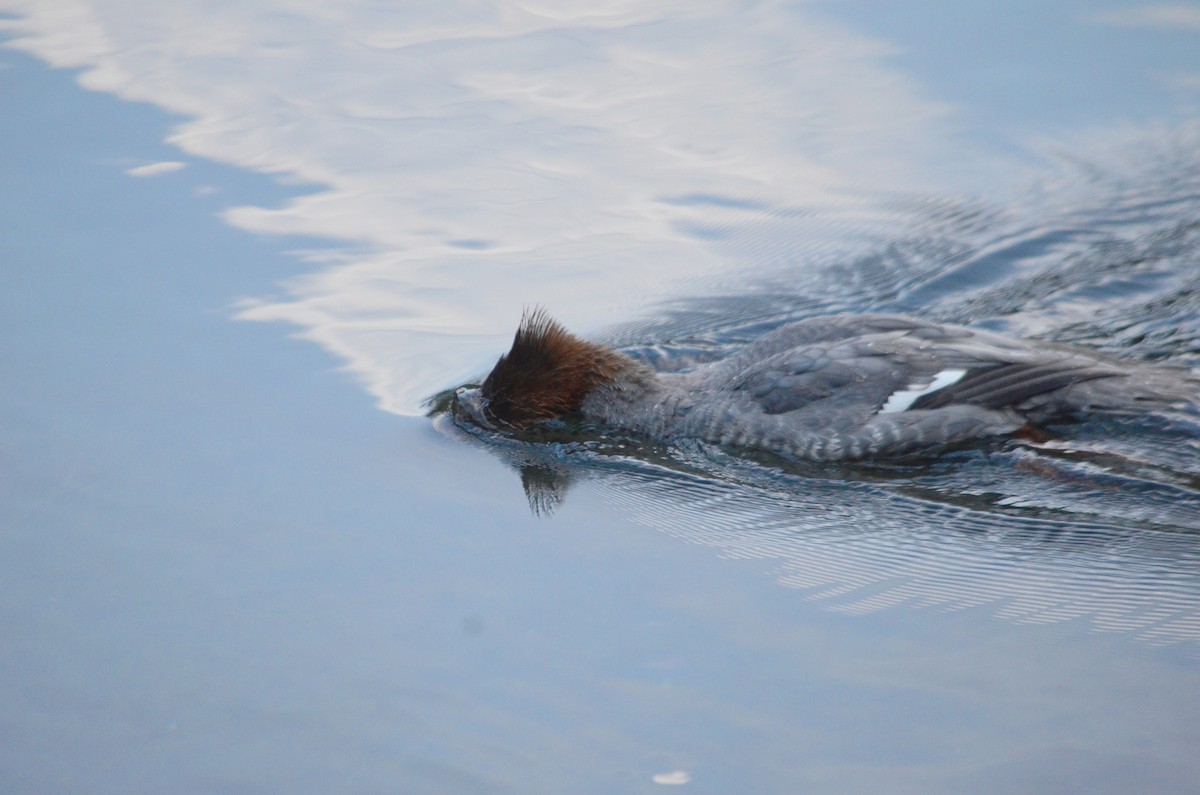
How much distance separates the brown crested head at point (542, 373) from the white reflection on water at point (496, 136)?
42 cm

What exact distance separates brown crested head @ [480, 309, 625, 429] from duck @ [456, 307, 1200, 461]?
0.68ft

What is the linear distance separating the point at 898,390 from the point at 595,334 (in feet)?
8.11

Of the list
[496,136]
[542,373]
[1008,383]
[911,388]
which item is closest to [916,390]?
[911,388]

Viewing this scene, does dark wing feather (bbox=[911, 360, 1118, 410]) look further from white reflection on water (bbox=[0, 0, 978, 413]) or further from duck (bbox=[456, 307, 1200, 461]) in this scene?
white reflection on water (bbox=[0, 0, 978, 413])

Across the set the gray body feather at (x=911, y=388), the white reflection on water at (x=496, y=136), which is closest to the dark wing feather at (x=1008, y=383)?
→ the gray body feather at (x=911, y=388)

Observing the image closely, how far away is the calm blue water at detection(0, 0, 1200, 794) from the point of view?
16.4 ft

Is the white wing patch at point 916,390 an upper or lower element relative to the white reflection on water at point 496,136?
lower

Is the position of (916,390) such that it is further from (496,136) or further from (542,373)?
(496,136)

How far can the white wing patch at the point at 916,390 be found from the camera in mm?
7367

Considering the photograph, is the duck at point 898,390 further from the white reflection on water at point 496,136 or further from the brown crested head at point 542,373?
the white reflection on water at point 496,136

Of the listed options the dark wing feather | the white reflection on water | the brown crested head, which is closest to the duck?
the dark wing feather

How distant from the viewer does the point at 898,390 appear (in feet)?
24.2

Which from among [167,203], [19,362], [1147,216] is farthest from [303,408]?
[1147,216]

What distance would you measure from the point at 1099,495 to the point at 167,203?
275 inches
